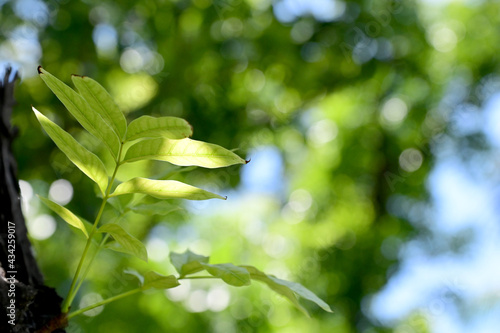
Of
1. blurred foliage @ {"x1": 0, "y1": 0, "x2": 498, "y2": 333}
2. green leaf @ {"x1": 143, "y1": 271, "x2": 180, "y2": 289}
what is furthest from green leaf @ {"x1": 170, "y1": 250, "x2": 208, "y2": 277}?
blurred foliage @ {"x1": 0, "y1": 0, "x2": 498, "y2": 333}

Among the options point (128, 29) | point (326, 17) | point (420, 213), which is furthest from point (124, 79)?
point (420, 213)

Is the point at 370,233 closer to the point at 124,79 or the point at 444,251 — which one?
the point at 444,251

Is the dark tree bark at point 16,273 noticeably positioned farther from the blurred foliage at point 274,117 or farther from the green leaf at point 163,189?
the blurred foliage at point 274,117

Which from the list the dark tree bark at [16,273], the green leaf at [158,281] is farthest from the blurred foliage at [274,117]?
the green leaf at [158,281]

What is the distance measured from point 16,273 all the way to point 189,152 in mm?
198

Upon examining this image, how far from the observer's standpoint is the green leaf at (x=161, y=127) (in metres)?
0.30

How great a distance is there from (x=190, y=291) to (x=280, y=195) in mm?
891

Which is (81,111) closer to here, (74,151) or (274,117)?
(74,151)

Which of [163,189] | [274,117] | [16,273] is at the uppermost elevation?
[163,189]

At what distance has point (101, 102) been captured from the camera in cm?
30

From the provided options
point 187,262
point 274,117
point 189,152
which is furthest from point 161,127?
point 274,117

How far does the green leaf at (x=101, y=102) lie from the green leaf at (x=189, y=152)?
21 millimetres

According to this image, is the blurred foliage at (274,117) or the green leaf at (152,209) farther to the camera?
the blurred foliage at (274,117)

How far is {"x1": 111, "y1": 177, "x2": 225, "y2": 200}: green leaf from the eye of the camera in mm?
300
